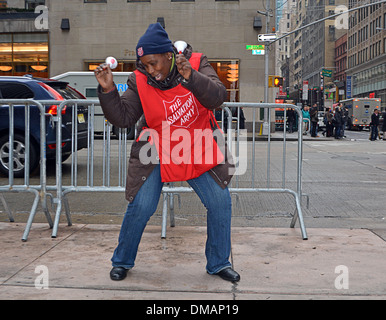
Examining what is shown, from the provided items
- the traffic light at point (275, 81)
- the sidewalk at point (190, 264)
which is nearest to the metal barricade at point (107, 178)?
the sidewalk at point (190, 264)

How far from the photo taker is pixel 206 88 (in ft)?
10.8

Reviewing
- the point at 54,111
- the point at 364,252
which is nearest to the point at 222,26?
the point at 54,111

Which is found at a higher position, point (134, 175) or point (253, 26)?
point (253, 26)

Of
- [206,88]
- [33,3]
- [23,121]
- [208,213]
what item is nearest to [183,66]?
[206,88]

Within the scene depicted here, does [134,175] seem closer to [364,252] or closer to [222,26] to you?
[364,252]

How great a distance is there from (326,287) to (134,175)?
1.51m

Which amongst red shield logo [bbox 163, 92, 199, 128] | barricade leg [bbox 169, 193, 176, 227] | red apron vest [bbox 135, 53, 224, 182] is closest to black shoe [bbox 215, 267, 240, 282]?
red apron vest [bbox 135, 53, 224, 182]

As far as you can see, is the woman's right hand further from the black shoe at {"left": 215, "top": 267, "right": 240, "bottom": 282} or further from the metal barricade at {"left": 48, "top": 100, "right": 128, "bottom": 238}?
the metal barricade at {"left": 48, "top": 100, "right": 128, "bottom": 238}

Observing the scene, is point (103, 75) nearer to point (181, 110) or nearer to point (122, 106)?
point (122, 106)

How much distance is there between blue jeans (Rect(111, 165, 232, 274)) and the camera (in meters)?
3.65

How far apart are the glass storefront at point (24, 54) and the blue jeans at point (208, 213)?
84.9 feet
